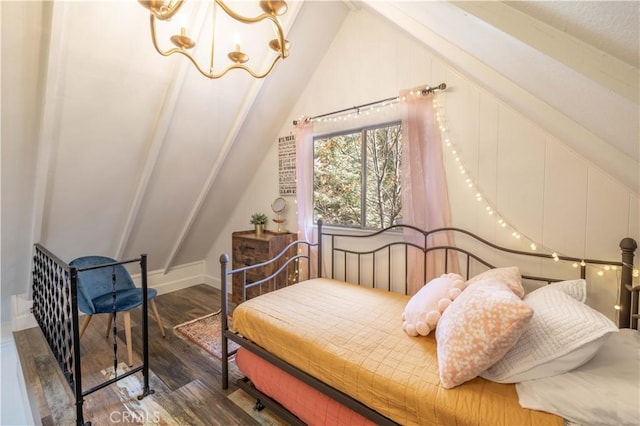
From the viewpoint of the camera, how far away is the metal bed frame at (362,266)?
4.45 feet

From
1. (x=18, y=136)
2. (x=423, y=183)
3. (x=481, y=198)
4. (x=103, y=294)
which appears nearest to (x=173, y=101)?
(x=18, y=136)

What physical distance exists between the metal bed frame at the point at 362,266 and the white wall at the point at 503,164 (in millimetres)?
72

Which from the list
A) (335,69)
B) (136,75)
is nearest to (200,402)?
(136,75)

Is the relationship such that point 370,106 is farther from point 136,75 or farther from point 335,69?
point 136,75

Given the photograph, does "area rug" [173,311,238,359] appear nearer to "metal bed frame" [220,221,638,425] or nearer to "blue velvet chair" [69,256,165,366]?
"blue velvet chair" [69,256,165,366]

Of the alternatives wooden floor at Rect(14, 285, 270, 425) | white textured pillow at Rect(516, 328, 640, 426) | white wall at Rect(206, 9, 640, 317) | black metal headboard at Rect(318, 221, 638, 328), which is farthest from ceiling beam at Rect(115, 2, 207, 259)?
white textured pillow at Rect(516, 328, 640, 426)

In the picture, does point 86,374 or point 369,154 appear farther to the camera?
point 369,154

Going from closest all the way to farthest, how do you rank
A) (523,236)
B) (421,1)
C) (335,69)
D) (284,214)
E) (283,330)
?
1. (421,1)
2. (283,330)
3. (523,236)
4. (335,69)
5. (284,214)

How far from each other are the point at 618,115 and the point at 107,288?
336 cm

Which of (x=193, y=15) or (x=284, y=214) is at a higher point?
(x=193, y=15)

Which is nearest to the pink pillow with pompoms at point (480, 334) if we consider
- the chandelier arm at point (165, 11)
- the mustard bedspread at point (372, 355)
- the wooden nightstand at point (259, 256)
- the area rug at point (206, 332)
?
the mustard bedspread at point (372, 355)

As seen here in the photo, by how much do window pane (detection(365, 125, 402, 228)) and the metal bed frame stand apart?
141mm

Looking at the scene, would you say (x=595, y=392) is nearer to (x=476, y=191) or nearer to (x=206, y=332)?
(x=476, y=191)

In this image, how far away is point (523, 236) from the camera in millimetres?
1698
